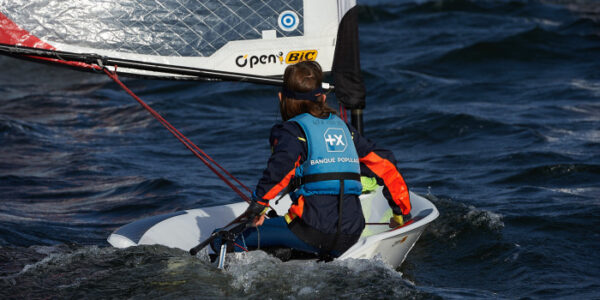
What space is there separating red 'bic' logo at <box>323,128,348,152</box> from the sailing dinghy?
0.89m

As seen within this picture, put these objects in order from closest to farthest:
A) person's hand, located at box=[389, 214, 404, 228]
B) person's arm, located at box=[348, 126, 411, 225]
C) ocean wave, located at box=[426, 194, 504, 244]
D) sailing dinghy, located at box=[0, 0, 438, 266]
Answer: person's arm, located at box=[348, 126, 411, 225] < person's hand, located at box=[389, 214, 404, 228] < sailing dinghy, located at box=[0, 0, 438, 266] < ocean wave, located at box=[426, 194, 504, 244]

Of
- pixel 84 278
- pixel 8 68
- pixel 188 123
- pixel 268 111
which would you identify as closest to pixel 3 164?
pixel 188 123

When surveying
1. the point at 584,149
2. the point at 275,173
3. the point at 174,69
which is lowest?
the point at 584,149

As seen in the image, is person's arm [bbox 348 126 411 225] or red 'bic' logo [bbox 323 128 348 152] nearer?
red 'bic' logo [bbox 323 128 348 152]

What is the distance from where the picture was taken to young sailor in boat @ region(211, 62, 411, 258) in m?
3.74

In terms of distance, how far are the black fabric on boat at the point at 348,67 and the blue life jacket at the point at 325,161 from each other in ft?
3.81

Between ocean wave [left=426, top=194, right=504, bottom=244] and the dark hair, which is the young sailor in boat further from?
ocean wave [left=426, top=194, right=504, bottom=244]

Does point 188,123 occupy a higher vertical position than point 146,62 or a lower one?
lower

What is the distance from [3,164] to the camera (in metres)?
8.31

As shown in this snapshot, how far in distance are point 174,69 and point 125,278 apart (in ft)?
4.23

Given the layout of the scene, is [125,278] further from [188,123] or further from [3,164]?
[188,123]

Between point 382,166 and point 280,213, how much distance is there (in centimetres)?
152

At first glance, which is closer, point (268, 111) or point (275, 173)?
point (275, 173)

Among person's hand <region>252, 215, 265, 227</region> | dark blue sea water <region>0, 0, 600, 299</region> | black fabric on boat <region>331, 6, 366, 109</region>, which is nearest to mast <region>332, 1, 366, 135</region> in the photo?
black fabric on boat <region>331, 6, 366, 109</region>
